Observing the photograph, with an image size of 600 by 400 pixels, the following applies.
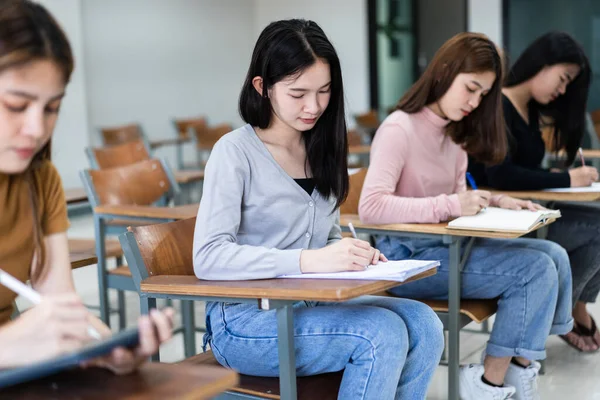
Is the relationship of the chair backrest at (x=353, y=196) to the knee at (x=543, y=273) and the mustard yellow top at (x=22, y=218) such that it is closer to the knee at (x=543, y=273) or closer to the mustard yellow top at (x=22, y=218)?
the knee at (x=543, y=273)

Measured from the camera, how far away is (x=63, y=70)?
3.47ft

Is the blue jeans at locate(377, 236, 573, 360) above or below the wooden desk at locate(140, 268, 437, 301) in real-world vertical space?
below

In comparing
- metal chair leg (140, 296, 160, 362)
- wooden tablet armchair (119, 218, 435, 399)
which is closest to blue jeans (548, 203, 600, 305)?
wooden tablet armchair (119, 218, 435, 399)

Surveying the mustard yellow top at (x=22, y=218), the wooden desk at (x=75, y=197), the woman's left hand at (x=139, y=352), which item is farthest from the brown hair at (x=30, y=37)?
the wooden desk at (x=75, y=197)

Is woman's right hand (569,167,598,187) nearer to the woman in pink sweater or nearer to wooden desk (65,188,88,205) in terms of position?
the woman in pink sweater

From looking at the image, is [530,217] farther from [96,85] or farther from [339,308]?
[96,85]

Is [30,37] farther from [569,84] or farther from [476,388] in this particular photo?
[569,84]

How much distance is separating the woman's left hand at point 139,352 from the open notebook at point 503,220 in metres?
1.22

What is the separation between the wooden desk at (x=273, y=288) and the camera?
1.42 m

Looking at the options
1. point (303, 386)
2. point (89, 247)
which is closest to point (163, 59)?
point (89, 247)

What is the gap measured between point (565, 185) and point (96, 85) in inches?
208

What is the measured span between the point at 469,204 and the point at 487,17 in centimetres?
623

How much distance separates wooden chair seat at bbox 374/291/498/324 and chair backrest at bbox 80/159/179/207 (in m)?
1.15

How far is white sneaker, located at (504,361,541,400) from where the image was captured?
2396 mm
